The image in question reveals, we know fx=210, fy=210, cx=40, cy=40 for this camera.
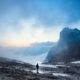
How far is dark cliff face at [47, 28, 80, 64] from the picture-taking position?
124m

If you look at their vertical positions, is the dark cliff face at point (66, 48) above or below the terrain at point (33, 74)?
above

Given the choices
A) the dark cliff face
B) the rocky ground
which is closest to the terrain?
the rocky ground

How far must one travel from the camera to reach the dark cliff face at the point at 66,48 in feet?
406

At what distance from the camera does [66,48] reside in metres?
139

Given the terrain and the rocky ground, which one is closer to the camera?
the rocky ground

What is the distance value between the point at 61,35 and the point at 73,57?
40.7m

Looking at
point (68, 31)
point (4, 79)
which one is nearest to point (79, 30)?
point (68, 31)

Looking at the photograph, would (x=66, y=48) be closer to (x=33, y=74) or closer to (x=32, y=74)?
(x=33, y=74)

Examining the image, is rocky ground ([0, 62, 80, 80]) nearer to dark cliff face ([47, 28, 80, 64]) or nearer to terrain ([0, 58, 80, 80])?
terrain ([0, 58, 80, 80])

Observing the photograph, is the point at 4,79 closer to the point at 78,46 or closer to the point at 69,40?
the point at 78,46

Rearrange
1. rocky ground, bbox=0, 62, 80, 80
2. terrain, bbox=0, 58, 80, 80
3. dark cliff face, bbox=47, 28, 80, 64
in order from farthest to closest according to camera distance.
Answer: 1. dark cliff face, bbox=47, 28, 80, 64
2. terrain, bbox=0, 58, 80, 80
3. rocky ground, bbox=0, 62, 80, 80

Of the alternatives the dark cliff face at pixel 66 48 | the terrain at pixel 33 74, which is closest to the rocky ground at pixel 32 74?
the terrain at pixel 33 74

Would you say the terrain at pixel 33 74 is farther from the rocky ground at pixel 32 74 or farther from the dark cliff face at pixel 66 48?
the dark cliff face at pixel 66 48

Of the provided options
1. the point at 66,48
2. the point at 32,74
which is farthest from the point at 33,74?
the point at 66,48
